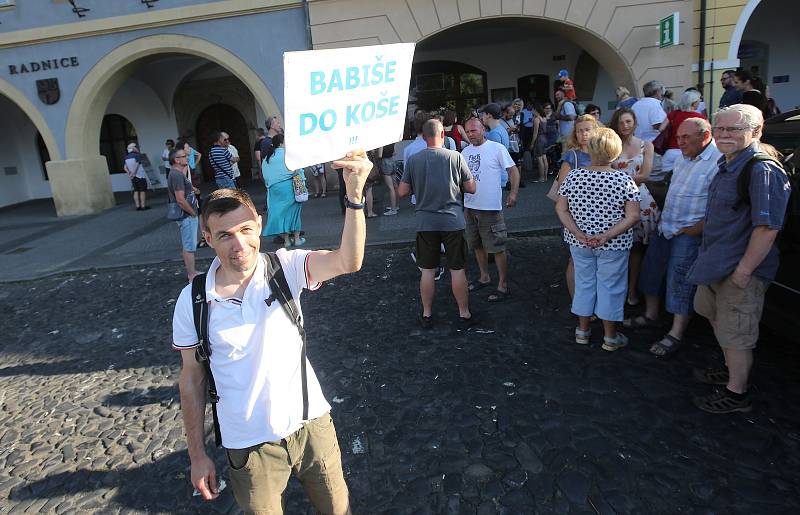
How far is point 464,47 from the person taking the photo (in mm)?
16312

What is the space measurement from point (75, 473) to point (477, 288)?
374cm

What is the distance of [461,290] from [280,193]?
3704 millimetres

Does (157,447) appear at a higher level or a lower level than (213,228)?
lower

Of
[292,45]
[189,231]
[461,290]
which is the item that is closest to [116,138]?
[292,45]

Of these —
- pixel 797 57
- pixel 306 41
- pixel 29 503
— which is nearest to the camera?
pixel 29 503

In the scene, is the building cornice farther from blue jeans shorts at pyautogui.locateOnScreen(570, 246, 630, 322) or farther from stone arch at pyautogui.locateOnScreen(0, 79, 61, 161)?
blue jeans shorts at pyautogui.locateOnScreen(570, 246, 630, 322)

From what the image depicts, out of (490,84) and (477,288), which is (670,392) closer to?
(477,288)

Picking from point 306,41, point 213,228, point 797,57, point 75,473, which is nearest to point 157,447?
point 75,473

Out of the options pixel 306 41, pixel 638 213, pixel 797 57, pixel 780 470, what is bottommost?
pixel 780 470

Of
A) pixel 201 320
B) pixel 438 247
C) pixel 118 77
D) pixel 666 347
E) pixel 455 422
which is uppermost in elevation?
pixel 118 77

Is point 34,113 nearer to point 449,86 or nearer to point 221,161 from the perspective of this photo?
point 221,161

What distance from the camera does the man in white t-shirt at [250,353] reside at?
1.91m

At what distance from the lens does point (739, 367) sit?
317 centimetres

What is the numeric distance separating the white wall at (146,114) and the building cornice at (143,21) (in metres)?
4.28
